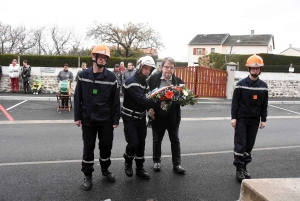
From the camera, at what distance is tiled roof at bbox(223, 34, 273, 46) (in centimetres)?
5591

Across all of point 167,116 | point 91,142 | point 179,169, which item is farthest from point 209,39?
point 91,142

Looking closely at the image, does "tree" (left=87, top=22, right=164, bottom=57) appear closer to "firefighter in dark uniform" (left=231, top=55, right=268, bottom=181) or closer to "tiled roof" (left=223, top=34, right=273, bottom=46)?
"tiled roof" (left=223, top=34, right=273, bottom=46)

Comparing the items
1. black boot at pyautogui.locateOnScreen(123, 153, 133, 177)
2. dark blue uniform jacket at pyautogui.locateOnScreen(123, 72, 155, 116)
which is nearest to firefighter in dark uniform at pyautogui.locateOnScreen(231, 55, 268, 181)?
dark blue uniform jacket at pyautogui.locateOnScreen(123, 72, 155, 116)

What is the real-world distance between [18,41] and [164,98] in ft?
152

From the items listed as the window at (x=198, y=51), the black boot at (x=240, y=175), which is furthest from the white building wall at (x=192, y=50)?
the black boot at (x=240, y=175)

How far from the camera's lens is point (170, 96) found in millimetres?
4645

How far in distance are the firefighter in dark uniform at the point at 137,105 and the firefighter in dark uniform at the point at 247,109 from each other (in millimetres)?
1601

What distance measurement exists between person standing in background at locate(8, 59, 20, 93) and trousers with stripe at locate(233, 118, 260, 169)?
15619 mm

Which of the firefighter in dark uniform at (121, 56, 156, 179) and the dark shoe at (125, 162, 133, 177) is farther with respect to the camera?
the dark shoe at (125, 162, 133, 177)

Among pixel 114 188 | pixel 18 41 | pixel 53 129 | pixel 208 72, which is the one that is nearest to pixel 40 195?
pixel 114 188

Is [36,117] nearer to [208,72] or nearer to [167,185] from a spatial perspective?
[167,185]

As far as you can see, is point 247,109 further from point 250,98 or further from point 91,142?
point 91,142

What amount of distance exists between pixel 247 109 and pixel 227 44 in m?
56.9

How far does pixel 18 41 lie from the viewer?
147ft
